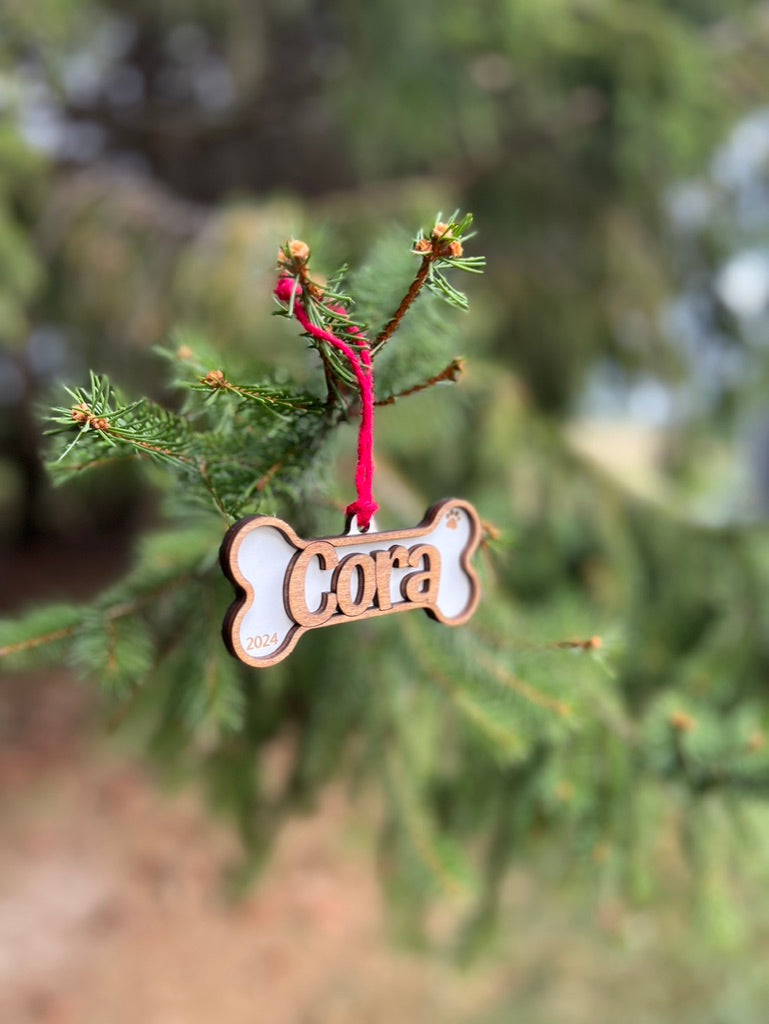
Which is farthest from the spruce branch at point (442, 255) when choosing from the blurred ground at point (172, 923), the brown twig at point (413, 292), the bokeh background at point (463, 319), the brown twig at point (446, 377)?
the blurred ground at point (172, 923)

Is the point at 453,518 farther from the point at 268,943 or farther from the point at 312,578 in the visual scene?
the point at 268,943

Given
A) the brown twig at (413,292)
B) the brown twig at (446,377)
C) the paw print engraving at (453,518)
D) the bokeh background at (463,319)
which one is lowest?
the paw print engraving at (453,518)

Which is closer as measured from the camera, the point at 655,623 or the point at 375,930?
the point at 655,623

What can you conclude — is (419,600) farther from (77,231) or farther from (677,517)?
(77,231)

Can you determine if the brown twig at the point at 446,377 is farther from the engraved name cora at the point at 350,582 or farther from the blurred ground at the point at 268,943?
the blurred ground at the point at 268,943

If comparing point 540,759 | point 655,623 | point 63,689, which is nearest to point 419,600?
point 540,759
